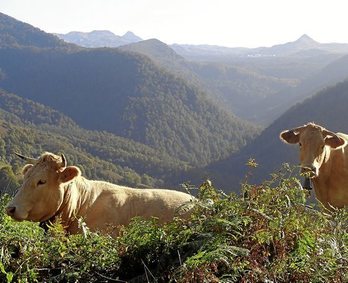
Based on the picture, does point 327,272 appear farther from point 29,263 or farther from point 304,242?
point 29,263

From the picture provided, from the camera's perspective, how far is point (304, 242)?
295cm

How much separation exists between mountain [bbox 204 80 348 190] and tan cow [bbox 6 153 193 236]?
145 m

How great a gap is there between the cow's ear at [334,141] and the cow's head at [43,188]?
19.3 feet

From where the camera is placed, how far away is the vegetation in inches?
107

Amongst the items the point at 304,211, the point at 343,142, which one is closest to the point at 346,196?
the point at 343,142

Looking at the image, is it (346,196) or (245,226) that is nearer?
(245,226)

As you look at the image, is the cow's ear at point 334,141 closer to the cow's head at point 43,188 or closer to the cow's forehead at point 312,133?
the cow's forehead at point 312,133

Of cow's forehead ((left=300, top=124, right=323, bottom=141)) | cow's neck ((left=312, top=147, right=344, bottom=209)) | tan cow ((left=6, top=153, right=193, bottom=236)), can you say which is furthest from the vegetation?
cow's forehead ((left=300, top=124, right=323, bottom=141))

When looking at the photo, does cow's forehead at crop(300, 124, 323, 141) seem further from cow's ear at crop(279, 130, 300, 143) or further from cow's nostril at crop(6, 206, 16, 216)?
cow's nostril at crop(6, 206, 16, 216)

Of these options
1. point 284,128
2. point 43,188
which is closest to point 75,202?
point 43,188

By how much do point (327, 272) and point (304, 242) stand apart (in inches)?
11.5

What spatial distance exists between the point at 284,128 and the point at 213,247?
17559cm

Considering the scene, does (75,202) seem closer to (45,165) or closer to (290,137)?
(45,165)

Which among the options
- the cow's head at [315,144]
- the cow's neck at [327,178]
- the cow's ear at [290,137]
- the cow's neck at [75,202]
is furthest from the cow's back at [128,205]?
the cow's ear at [290,137]
